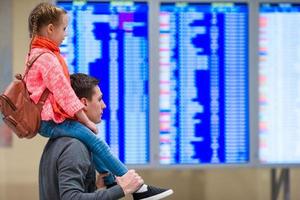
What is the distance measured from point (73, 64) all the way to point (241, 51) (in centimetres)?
Answer: 108

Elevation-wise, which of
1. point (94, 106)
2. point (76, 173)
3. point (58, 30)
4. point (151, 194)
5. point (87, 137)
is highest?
point (58, 30)

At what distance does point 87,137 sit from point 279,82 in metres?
1.83

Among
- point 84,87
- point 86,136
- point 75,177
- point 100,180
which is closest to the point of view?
point 75,177

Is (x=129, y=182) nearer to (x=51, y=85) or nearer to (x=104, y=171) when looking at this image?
(x=104, y=171)

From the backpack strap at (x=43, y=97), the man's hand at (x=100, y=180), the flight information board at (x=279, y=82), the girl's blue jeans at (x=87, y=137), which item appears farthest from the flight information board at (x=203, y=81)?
the backpack strap at (x=43, y=97)

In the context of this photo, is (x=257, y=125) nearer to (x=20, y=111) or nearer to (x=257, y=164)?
(x=257, y=164)

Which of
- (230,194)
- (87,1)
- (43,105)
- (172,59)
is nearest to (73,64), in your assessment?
(87,1)

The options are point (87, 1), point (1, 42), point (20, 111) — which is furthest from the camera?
point (1, 42)

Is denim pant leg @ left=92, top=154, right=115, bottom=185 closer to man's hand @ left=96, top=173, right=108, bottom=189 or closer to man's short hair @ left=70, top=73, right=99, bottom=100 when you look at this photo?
man's hand @ left=96, top=173, right=108, bottom=189

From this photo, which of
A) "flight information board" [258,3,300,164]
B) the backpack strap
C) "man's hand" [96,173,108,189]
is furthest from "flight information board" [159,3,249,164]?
the backpack strap

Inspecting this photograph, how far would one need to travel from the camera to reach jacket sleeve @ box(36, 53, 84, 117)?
75.8 inches

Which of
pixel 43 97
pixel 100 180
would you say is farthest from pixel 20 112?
pixel 100 180

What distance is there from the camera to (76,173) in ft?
6.02

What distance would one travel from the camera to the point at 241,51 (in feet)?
11.1
